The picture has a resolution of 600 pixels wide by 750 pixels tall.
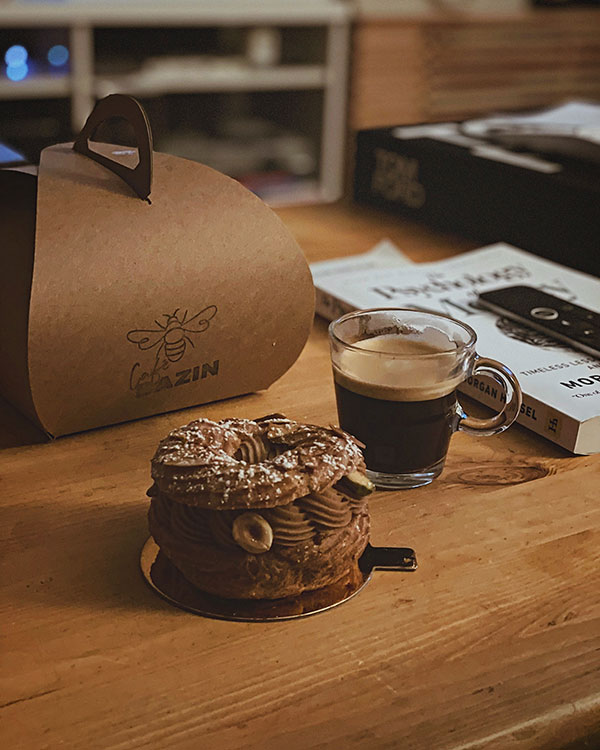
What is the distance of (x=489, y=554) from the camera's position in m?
0.60

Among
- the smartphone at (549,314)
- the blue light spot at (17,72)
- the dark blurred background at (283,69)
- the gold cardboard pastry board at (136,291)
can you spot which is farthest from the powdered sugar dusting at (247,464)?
the blue light spot at (17,72)

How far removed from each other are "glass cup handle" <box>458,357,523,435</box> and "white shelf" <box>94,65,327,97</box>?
2251 millimetres

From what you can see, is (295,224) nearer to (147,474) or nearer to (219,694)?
(147,474)

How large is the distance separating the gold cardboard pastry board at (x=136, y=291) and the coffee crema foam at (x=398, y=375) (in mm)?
125

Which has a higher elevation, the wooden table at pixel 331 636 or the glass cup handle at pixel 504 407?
the glass cup handle at pixel 504 407

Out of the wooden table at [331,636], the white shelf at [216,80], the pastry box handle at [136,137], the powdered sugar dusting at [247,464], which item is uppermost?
the pastry box handle at [136,137]

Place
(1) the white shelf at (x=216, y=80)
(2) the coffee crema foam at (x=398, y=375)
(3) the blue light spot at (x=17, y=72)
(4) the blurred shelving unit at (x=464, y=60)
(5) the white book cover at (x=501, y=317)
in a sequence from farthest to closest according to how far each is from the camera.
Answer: (4) the blurred shelving unit at (x=464, y=60)
(1) the white shelf at (x=216, y=80)
(3) the blue light spot at (x=17, y=72)
(5) the white book cover at (x=501, y=317)
(2) the coffee crema foam at (x=398, y=375)

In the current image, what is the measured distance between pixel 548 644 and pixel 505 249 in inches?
28.5

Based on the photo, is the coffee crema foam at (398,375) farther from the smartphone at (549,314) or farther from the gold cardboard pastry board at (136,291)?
the smartphone at (549,314)

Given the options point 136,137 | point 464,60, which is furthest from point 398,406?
point 464,60

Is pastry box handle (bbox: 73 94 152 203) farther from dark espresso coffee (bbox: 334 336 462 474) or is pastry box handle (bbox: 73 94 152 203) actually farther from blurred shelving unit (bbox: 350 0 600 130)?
blurred shelving unit (bbox: 350 0 600 130)

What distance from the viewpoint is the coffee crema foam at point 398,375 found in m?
0.65

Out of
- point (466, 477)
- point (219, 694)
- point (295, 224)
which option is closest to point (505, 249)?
point (295, 224)

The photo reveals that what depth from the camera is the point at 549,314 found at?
912mm
